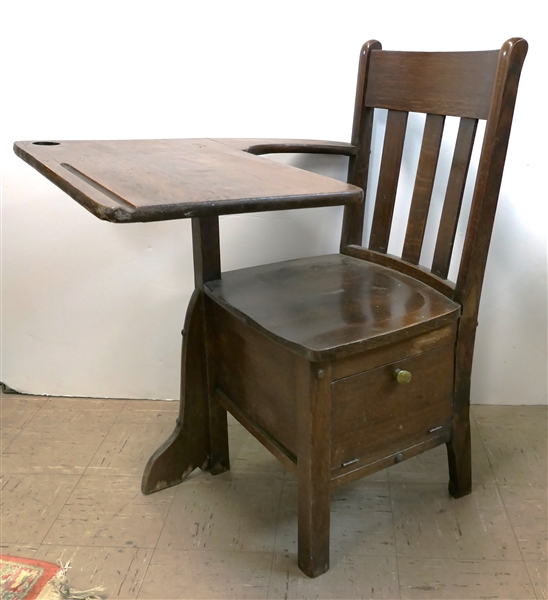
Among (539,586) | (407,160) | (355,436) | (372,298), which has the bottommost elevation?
(539,586)

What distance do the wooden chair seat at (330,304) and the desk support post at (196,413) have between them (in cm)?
6

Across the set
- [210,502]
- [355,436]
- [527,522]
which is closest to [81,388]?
[210,502]

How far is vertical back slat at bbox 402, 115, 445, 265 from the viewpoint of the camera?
52.7 inches

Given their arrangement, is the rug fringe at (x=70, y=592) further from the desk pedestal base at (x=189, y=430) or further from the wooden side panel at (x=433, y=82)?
the wooden side panel at (x=433, y=82)

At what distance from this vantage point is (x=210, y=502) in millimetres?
1507

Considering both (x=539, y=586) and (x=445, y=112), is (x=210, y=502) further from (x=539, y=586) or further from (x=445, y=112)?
(x=445, y=112)

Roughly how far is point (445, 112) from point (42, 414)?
145 centimetres

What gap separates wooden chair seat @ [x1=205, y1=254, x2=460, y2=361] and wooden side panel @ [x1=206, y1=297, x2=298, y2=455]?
0.20 ft

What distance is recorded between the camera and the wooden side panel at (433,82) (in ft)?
3.89

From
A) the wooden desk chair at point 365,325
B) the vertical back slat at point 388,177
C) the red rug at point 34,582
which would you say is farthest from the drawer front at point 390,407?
the red rug at point 34,582

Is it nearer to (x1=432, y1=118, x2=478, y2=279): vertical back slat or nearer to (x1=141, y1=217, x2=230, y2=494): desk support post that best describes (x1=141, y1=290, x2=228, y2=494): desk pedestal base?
(x1=141, y1=217, x2=230, y2=494): desk support post

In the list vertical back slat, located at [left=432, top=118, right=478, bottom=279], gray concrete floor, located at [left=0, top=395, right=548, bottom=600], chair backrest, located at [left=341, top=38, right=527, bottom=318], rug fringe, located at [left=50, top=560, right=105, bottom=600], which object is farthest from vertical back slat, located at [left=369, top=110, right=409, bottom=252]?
rug fringe, located at [left=50, top=560, right=105, bottom=600]

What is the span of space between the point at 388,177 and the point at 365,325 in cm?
48

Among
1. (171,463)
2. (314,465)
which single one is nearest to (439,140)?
A: (314,465)
